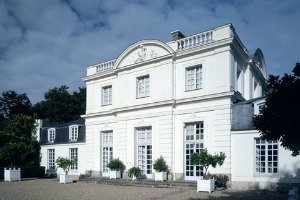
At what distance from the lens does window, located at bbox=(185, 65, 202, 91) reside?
18375 millimetres

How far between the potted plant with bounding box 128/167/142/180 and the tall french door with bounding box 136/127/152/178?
68 centimetres

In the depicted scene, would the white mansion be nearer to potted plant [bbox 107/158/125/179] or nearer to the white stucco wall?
the white stucco wall

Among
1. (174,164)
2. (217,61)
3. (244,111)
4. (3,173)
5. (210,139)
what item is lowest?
(3,173)

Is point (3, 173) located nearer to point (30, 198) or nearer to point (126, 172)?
point (126, 172)

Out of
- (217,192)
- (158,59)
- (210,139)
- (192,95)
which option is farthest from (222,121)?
(158,59)

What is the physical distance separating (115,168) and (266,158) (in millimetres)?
9631

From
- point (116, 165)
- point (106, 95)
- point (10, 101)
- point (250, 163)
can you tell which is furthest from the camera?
point (10, 101)

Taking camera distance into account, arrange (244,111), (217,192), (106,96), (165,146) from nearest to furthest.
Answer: (217,192) < (244,111) < (165,146) < (106,96)

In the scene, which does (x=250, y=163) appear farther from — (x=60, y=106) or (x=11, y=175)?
(x=60, y=106)

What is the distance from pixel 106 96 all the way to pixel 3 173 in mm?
10423

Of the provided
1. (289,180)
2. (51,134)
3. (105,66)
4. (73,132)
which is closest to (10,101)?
(51,134)

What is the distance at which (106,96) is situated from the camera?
77.6ft

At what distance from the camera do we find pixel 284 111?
742 cm

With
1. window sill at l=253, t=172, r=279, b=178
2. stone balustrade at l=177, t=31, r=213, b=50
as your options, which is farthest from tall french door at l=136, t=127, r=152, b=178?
window sill at l=253, t=172, r=279, b=178
